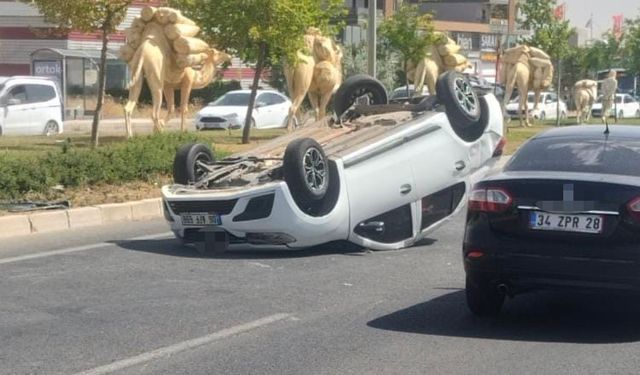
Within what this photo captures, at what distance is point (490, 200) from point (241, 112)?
27437 mm

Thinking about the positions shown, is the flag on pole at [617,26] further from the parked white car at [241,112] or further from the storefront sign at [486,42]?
the parked white car at [241,112]

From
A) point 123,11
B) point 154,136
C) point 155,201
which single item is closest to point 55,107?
point 123,11

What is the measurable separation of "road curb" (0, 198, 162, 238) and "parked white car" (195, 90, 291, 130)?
1989 centimetres

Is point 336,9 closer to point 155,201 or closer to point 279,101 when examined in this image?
point 279,101

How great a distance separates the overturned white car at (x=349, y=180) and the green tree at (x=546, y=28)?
127ft

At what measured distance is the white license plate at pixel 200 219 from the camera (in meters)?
11.0

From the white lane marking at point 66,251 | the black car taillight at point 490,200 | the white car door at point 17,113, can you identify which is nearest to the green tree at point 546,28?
the white car door at point 17,113

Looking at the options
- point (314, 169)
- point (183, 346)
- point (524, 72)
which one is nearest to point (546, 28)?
point (524, 72)

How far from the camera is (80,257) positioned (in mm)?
11281

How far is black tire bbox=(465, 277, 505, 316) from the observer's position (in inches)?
332

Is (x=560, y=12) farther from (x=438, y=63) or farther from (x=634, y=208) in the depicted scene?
(x=634, y=208)

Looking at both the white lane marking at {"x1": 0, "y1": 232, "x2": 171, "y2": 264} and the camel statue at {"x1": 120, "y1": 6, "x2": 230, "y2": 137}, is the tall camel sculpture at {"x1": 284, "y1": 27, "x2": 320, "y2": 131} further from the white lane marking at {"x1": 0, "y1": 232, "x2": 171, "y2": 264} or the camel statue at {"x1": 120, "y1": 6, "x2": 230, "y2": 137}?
the white lane marking at {"x1": 0, "y1": 232, "x2": 171, "y2": 264}

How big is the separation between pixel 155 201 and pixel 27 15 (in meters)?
36.2

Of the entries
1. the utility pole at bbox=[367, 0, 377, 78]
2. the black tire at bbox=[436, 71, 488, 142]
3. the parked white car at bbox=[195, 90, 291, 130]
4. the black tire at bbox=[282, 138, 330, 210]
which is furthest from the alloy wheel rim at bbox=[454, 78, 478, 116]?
the parked white car at bbox=[195, 90, 291, 130]
